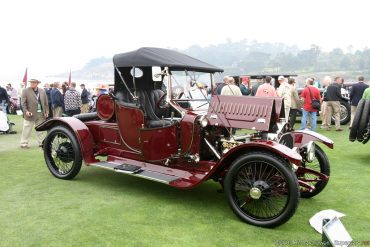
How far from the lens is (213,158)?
187 inches

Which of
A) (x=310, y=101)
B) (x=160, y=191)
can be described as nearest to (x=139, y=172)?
(x=160, y=191)

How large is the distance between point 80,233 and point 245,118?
2.18m

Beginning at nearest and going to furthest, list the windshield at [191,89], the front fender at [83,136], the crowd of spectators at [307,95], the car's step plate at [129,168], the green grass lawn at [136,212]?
the green grass lawn at [136,212], the car's step plate at [129,168], the windshield at [191,89], the front fender at [83,136], the crowd of spectators at [307,95]

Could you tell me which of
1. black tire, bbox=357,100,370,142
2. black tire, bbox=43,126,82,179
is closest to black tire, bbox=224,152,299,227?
black tire, bbox=43,126,82,179

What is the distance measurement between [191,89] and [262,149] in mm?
1707

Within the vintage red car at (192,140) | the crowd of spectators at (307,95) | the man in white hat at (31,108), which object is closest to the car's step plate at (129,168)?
the vintage red car at (192,140)

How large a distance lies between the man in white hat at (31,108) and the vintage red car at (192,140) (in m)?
2.40

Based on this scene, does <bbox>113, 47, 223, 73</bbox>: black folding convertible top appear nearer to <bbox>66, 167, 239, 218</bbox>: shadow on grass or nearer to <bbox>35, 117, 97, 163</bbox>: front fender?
<bbox>35, 117, 97, 163</bbox>: front fender

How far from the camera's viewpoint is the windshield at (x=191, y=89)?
505cm

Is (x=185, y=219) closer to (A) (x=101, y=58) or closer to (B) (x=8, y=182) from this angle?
(B) (x=8, y=182)

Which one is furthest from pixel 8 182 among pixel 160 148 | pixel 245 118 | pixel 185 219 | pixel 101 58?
pixel 101 58

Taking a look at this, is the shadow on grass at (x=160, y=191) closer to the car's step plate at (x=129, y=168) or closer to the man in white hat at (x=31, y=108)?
the car's step plate at (x=129, y=168)

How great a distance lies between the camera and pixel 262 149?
13.0ft

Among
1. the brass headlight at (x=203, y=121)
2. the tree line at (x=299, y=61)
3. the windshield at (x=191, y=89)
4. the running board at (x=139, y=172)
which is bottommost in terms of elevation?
the running board at (x=139, y=172)
